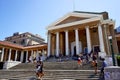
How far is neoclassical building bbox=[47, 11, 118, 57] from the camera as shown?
66.9 ft

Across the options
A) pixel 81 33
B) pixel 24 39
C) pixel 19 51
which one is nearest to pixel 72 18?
pixel 81 33

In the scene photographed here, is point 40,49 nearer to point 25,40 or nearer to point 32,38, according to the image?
point 25,40

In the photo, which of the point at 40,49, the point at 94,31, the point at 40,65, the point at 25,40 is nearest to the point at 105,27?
the point at 94,31

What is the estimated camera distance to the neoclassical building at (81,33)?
66.9ft

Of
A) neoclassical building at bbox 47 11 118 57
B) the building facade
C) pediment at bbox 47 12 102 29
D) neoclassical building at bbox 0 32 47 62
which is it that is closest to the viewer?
neoclassical building at bbox 47 11 118 57

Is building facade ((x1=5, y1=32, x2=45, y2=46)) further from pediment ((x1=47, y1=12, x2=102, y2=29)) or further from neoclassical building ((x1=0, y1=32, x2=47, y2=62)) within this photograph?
pediment ((x1=47, y1=12, x2=102, y2=29))

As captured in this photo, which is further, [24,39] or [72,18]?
[24,39]

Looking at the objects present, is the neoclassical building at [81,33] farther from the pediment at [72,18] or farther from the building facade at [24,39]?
the building facade at [24,39]

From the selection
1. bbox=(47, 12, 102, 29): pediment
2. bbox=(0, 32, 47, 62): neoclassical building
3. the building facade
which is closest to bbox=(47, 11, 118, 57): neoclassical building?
bbox=(47, 12, 102, 29): pediment

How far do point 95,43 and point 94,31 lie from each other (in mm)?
2237

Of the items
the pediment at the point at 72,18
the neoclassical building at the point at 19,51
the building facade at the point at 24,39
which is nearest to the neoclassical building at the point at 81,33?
the pediment at the point at 72,18

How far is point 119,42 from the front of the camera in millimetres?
25125

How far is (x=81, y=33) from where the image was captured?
24.5 metres

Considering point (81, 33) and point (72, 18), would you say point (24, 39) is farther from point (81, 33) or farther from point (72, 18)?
point (81, 33)
